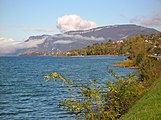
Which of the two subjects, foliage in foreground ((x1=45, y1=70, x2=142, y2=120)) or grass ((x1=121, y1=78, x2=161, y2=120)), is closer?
grass ((x1=121, y1=78, x2=161, y2=120))

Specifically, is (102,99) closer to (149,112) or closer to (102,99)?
(102,99)

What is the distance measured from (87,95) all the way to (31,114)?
571 inches

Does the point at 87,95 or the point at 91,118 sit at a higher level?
the point at 87,95

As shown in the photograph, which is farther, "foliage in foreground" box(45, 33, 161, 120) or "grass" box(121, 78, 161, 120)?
"foliage in foreground" box(45, 33, 161, 120)

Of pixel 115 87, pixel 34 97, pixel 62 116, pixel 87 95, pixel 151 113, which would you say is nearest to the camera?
pixel 151 113

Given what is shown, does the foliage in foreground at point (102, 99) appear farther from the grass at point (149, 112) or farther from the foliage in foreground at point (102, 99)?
the grass at point (149, 112)

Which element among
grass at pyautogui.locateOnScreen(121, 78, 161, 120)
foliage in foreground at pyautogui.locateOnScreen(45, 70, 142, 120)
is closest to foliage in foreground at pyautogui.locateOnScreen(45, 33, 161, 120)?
foliage in foreground at pyautogui.locateOnScreen(45, 70, 142, 120)

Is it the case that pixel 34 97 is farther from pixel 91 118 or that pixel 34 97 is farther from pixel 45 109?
pixel 91 118

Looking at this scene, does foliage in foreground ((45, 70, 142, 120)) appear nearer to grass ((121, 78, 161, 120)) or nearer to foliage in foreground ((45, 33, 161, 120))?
foliage in foreground ((45, 33, 161, 120))

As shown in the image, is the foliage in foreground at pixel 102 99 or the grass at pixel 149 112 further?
the foliage in foreground at pixel 102 99

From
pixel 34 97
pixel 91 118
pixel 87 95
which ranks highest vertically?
pixel 87 95

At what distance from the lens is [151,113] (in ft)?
47.9

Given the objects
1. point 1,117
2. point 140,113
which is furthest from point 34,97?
point 140,113

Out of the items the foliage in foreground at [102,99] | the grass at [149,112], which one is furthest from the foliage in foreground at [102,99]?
the grass at [149,112]
